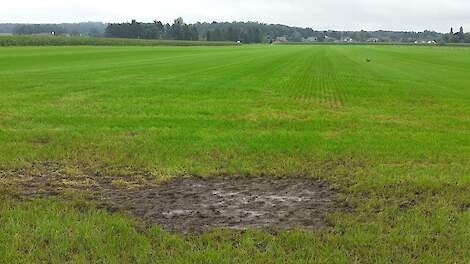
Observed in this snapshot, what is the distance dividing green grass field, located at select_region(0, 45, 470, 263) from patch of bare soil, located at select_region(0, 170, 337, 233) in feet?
1.30

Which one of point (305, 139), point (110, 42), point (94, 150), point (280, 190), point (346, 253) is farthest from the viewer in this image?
point (110, 42)

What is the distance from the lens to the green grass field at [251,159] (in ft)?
23.2

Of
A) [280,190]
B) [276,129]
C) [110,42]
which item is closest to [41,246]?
[280,190]

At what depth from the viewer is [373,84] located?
119 ft

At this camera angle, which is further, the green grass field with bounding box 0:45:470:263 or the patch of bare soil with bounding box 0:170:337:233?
the patch of bare soil with bounding box 0:170:337:233

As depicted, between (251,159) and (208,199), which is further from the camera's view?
(251,159)

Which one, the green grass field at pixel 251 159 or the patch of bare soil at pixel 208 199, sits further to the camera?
the patch of bare soil at pixel 208 199

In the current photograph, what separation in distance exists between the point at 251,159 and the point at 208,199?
3.15m

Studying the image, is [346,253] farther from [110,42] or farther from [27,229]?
[110,42]

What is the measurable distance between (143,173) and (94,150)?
8.68ft

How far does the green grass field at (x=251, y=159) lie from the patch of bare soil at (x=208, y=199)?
15.6 inches

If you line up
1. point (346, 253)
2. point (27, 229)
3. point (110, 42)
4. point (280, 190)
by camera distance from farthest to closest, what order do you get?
point (110, 42), point (280, 190), point (27, 229), point (346, 253)

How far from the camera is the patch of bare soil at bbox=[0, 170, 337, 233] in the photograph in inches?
325

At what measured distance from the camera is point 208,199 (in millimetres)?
9469
